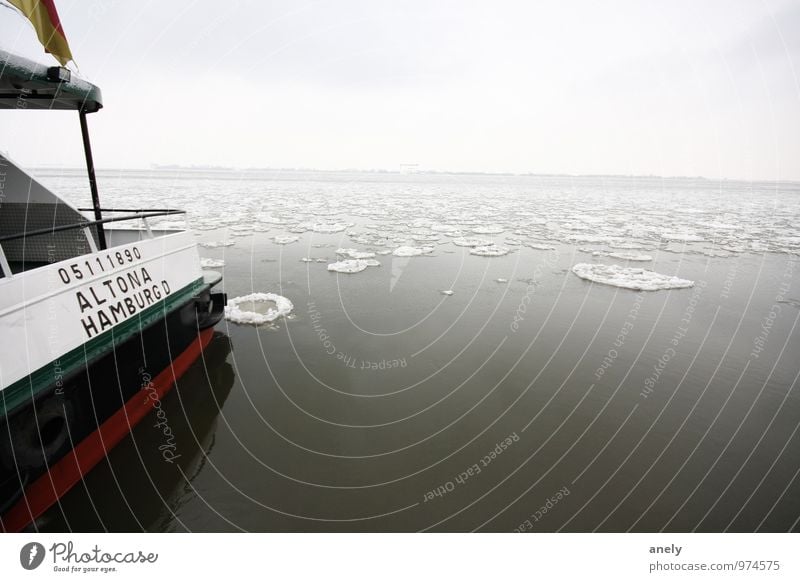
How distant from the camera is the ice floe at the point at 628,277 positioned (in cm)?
1059

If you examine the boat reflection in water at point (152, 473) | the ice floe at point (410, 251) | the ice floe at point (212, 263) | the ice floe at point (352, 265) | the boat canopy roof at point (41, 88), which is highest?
the boat canopy roof at point (41, 88)

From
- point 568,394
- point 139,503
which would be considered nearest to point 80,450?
point 139,503

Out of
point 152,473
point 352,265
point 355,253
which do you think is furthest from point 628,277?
point 152,473

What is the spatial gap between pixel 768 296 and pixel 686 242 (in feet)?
27.6

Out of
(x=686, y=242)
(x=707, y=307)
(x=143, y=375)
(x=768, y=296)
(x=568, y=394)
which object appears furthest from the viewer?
(x=686, y=242)

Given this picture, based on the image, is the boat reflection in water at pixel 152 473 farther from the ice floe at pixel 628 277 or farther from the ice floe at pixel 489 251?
the ice floe at pixel 489 251

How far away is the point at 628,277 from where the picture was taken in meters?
11.3

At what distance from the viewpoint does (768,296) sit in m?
10.3

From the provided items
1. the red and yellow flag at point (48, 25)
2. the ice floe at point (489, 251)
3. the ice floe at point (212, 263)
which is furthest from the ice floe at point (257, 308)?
the ice floe at point (489, 251)

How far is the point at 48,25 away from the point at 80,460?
5.25 m

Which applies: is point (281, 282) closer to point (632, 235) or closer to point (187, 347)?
point (187, 347)

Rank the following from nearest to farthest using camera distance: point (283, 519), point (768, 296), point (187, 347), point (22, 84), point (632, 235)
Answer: point (283, 519)
point (22, 84)
point (187, 347)
point (768, 296)
point (632, 235)

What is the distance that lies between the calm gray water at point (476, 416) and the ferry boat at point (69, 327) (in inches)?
15.9

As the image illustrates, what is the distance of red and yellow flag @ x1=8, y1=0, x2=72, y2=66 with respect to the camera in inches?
170
